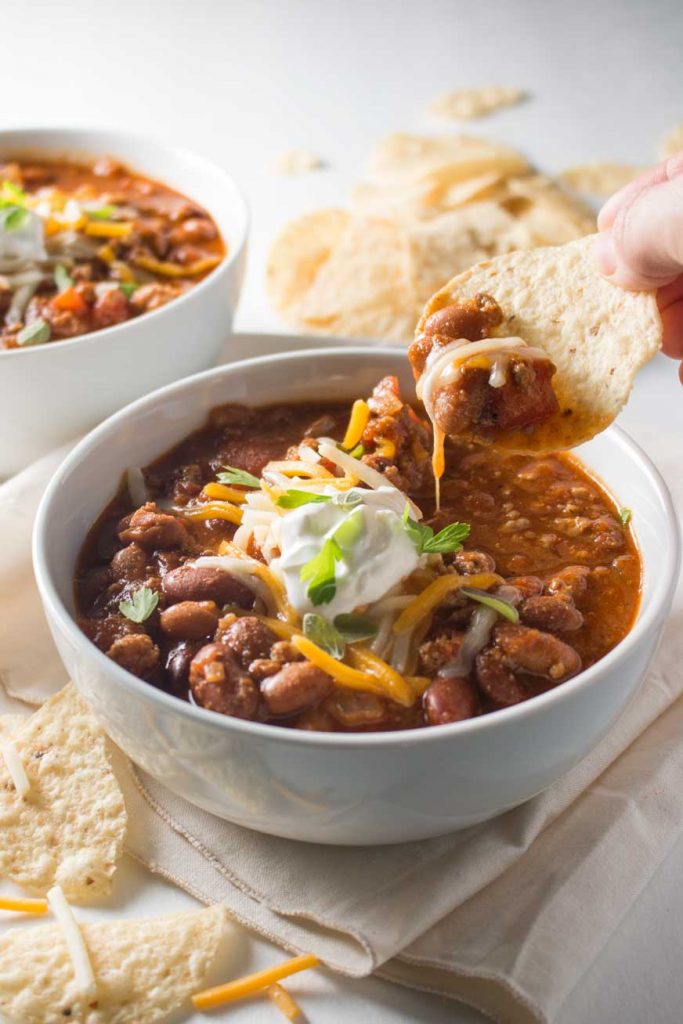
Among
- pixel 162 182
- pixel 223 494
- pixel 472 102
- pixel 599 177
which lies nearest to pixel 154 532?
pixel 223 494

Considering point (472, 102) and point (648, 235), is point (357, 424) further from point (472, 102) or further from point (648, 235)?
point (472, 102)

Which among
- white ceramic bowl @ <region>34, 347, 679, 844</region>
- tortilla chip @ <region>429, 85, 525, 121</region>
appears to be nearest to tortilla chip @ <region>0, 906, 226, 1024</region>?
white ceramic bowl @ <region>34, 347, 679, 844</region>

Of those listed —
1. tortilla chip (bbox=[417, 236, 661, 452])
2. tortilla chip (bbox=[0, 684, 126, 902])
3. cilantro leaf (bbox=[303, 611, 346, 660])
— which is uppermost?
tortilla chip (bbox=[417, 236, 661, 452])

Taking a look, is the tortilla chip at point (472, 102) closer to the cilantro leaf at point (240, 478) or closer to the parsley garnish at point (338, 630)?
the cilantro leaf at point (240, 478)

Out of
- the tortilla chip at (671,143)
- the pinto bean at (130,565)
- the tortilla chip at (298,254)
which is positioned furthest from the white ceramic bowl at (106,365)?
the tortilla chip at (671,143)

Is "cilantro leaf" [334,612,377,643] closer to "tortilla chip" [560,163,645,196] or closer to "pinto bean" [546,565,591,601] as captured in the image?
"pinto bean" [546,565,591,601]

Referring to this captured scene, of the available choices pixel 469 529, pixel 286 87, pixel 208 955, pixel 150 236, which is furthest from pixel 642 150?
pixel 208 955

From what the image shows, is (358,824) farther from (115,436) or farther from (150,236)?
(150,236)
